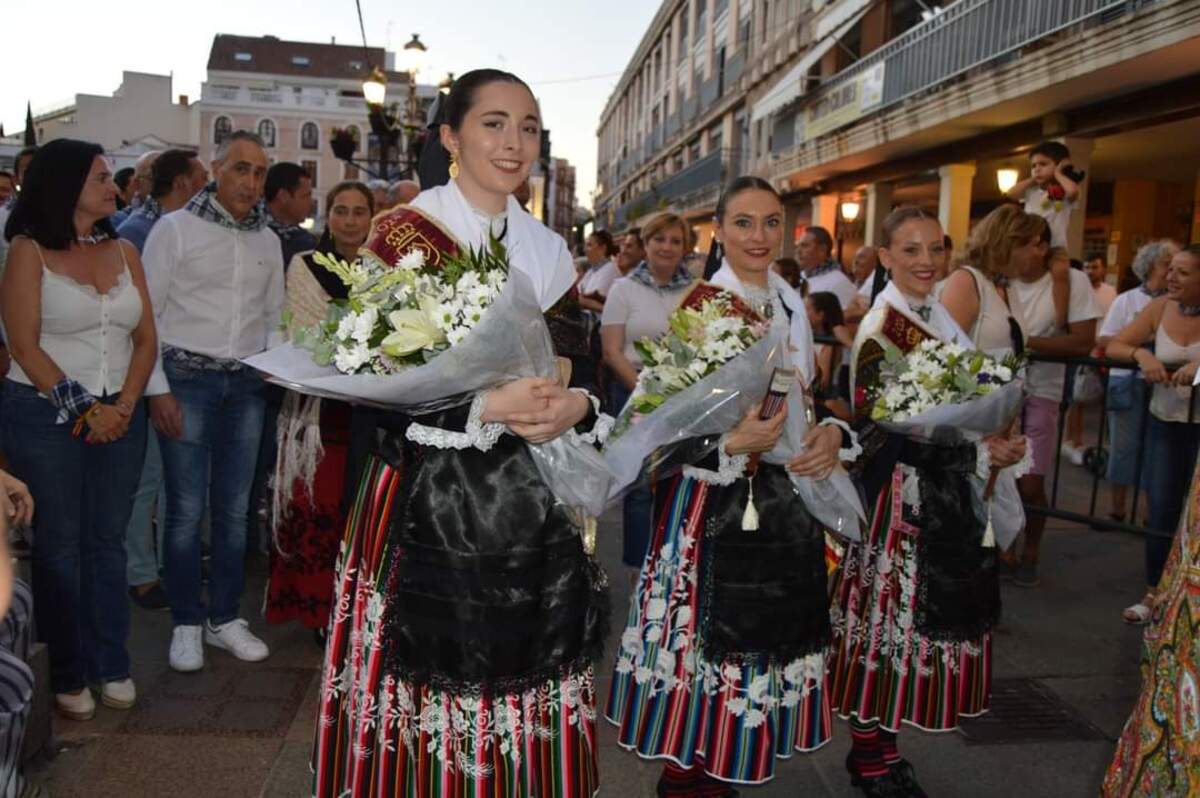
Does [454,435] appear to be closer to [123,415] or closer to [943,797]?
[123,415]

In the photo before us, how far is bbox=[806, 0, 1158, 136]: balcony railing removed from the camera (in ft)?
40.7

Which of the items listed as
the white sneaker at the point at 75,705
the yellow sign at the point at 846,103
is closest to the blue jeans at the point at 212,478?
the white sneaker at the point at 75,705

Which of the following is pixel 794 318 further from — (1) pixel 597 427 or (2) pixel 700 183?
(2) pixel 700 183

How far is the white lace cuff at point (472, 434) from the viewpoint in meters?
2.17

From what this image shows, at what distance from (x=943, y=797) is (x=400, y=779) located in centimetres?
202

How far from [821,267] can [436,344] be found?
6.63 m

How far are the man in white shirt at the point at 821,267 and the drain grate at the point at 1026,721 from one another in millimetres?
4254

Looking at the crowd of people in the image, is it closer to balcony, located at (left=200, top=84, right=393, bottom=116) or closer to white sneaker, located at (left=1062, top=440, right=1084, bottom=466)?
white sneaker, located at (left=1062, top=440, right=1084, bottom=466)

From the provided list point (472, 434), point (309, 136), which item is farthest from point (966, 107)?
point (309, 136)

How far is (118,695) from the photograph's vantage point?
3.65 m

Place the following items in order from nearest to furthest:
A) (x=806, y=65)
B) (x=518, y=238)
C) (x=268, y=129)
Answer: (x=518, y=238) → (x=806, y=65) → (x=268, y=129)

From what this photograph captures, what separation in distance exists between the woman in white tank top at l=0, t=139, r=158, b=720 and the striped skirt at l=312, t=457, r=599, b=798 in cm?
165

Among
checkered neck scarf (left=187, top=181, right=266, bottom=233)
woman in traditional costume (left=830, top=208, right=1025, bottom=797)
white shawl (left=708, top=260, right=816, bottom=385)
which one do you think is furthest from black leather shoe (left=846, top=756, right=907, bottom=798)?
checkered neck scarf (left=187, top=181, right=266, bottom=233)

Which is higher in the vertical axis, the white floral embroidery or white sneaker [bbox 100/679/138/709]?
the white floral embroidery
